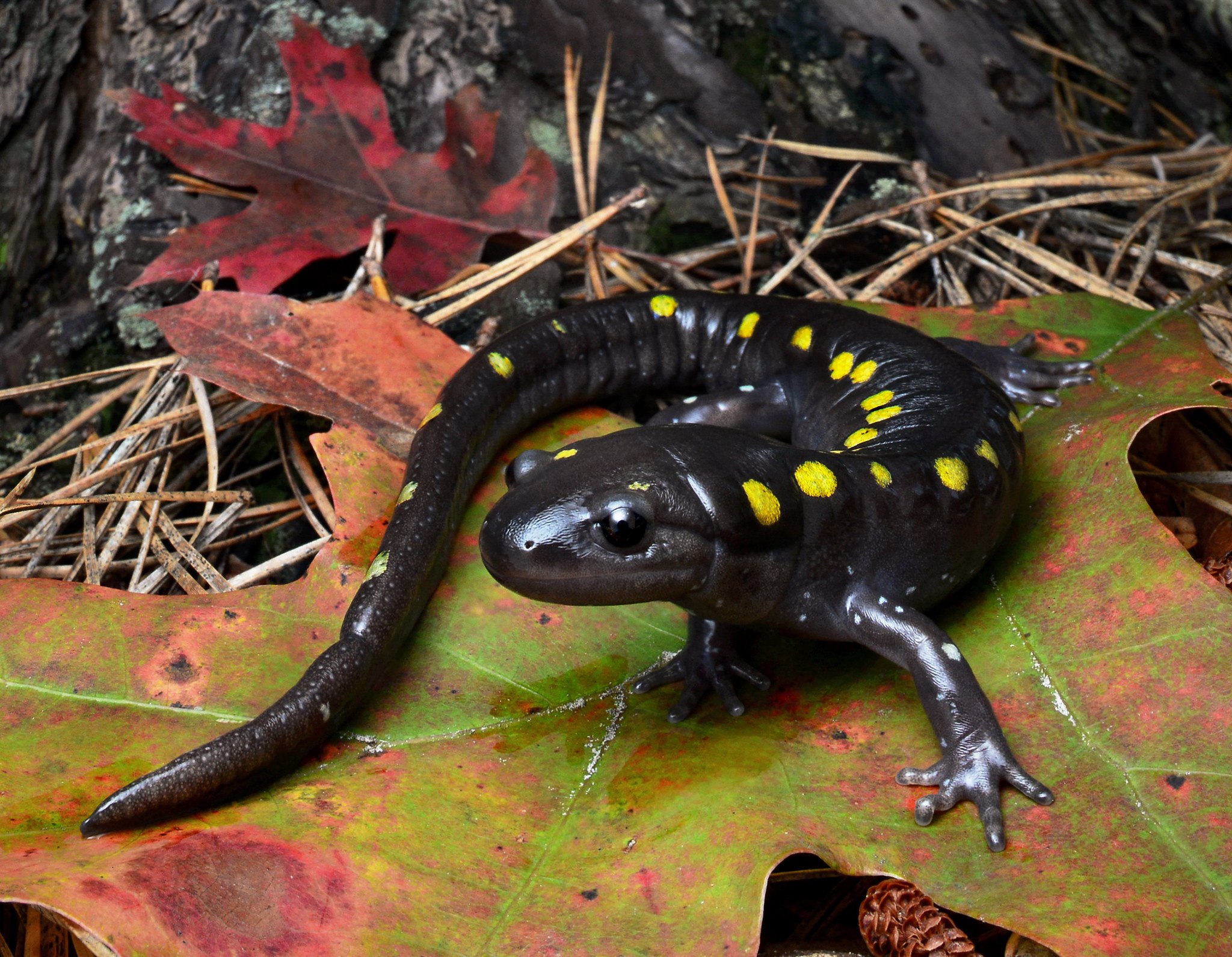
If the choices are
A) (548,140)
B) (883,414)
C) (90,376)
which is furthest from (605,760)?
(548,140)

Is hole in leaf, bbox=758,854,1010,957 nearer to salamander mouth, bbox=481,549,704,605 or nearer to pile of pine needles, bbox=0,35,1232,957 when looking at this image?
salamander mouth, bbox=481,549,704,605

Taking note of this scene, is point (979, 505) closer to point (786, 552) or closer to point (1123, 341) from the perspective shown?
point (786, 552)

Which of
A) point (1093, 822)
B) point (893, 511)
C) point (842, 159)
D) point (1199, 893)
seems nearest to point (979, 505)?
point (893, 511)

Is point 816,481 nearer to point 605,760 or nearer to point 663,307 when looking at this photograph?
point 605,760

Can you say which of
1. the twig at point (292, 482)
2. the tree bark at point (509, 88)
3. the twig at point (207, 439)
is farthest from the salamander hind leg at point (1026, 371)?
the twig at point (207, 439)

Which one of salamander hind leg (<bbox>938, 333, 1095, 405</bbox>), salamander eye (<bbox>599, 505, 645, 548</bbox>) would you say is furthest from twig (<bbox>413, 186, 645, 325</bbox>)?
salamander eye (<bbox>599, 505, 645, 548</bbox>)

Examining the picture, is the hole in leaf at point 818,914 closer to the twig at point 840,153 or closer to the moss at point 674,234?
the moss at point 674,234
